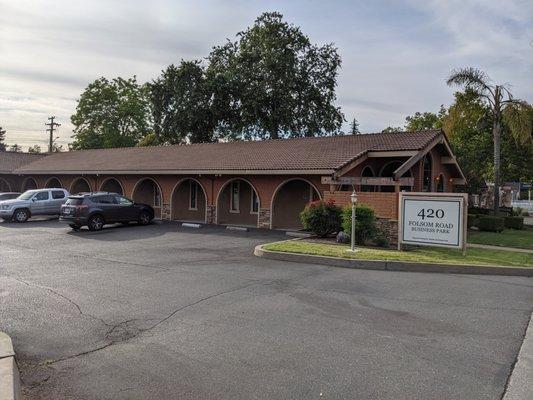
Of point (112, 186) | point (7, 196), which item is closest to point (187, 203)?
point (112, 186)

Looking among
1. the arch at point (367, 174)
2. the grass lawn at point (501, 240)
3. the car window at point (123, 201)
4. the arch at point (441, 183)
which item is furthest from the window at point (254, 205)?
the grass lawn at point (501, 240)

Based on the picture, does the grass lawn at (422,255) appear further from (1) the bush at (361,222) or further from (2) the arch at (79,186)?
(2) the arch at (79,186)

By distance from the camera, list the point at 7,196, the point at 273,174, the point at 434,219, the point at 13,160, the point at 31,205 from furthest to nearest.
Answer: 1. the point at 13,160
2. the point at 7,196
3. the point at 31,205
4. the point at 273,174
5. the point at 434,219

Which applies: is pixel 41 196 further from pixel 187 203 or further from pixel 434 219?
pixel 434 219

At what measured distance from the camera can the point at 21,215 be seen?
24328 millimetres

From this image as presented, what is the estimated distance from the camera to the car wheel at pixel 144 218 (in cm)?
2266

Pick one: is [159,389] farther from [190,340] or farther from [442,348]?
[442,348]

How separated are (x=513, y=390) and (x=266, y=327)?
304cm

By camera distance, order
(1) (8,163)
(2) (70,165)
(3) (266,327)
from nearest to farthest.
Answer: (3) (266,327) < (2) (70,165) < (1) (8,163)

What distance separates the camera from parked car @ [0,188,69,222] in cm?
2392

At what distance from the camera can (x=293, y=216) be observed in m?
22.7

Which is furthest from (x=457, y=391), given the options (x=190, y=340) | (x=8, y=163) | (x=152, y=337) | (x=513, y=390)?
(x=8, y=163)

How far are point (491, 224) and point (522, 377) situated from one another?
20.7 m

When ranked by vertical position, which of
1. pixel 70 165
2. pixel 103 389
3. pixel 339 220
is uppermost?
pixel 70 165
